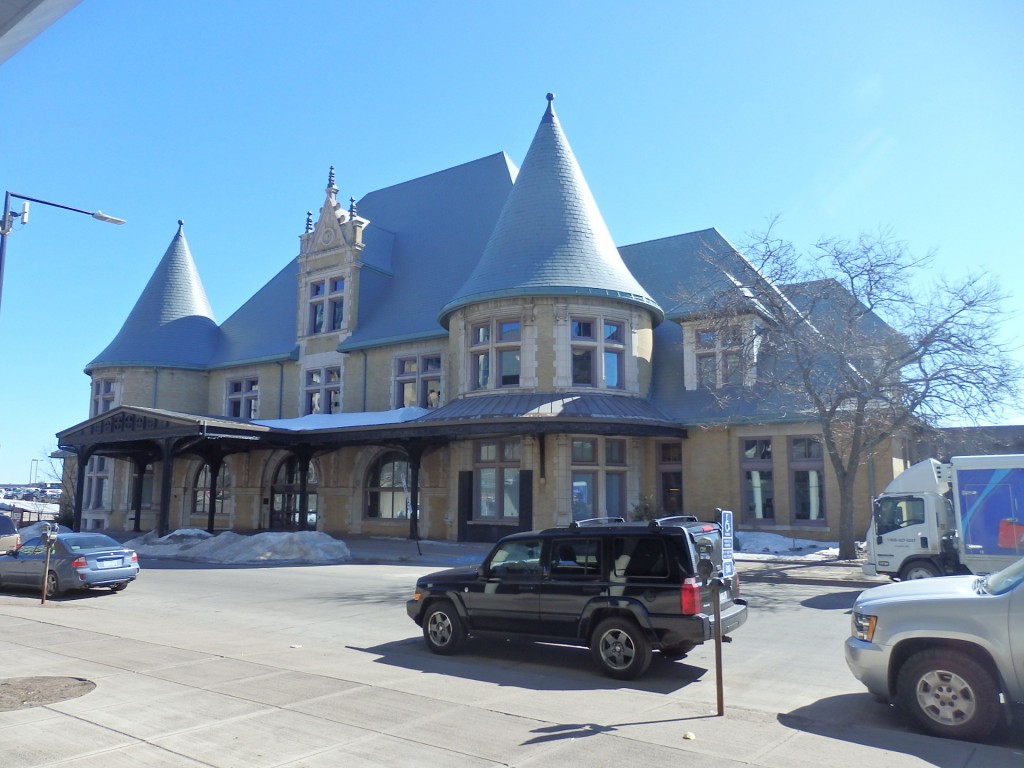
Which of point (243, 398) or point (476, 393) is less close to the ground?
point (243, 398)

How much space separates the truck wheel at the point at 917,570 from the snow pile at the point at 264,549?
15.2 metres

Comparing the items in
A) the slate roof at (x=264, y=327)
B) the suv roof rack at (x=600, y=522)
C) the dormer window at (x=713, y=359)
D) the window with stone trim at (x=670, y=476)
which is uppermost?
the slate roof at (x=264, y=327)

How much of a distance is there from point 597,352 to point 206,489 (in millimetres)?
21387

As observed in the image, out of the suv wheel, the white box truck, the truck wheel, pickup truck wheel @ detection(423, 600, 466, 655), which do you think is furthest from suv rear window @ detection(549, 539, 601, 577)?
the truck wheel

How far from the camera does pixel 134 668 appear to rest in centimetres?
888

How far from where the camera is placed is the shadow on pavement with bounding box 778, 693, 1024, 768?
6000 mm

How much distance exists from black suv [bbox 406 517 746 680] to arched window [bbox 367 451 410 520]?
67.5ft

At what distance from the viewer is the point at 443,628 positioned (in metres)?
9.98

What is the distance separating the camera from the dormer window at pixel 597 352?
26188mm

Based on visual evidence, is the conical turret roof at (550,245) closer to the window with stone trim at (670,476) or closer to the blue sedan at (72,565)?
the window with stone trim at (670,476)

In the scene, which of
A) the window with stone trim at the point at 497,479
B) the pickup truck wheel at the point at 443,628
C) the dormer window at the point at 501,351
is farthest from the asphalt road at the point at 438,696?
the dormer window at the point at 501,351

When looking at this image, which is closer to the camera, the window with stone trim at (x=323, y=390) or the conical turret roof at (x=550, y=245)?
the conical turret roof at (x=550, y=245)

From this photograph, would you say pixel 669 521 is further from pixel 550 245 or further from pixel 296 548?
pixel 550 245

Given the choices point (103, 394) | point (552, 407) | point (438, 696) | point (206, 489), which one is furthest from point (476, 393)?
point (103, 394)
